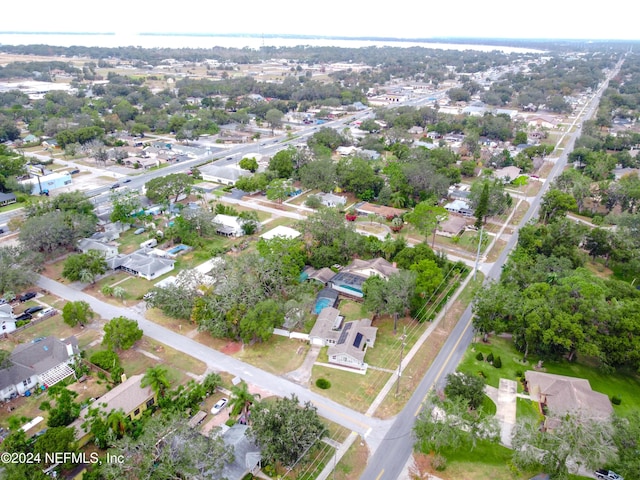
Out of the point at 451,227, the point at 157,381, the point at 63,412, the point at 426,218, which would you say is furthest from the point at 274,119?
the point at 63,412

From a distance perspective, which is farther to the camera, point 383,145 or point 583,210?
point 383,145

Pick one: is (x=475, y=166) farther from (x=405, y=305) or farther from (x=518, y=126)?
(x=405, y=305)

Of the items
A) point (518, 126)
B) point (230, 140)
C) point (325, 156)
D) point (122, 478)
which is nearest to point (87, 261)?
point (122, 478)

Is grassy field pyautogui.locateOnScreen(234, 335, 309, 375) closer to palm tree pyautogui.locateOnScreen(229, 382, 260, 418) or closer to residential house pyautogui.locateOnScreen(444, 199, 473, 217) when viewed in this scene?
palm tree pyautogui.locateOnScreen(229, 382, 260, 418)

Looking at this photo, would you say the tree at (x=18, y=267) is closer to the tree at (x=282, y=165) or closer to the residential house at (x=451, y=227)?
the tree at (x=282, y=165)

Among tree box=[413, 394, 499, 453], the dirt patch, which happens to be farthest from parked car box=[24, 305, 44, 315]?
tree box=[413, 394, 499, 453]

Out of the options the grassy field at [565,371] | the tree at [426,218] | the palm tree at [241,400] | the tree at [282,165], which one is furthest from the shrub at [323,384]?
the tree at [282,165]
